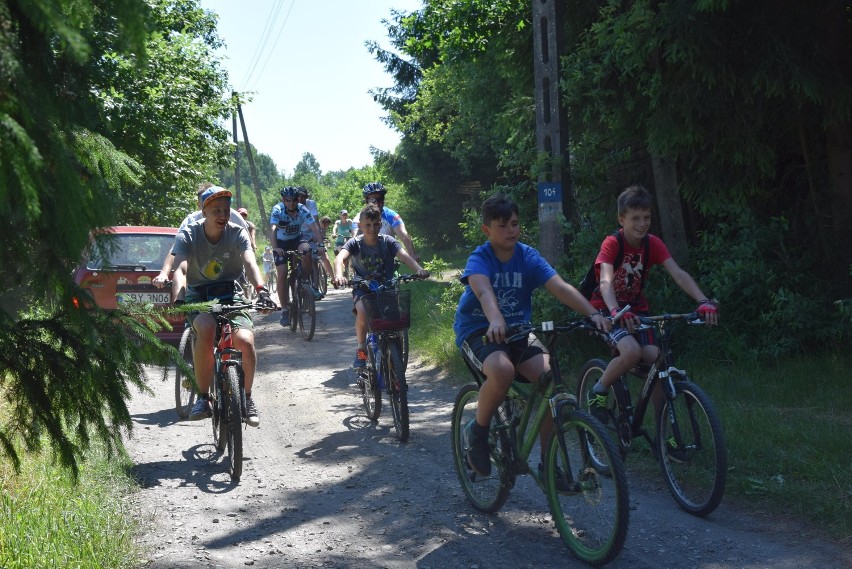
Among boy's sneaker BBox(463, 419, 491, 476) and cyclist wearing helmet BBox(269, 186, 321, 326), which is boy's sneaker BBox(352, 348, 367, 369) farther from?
cyclist wearing helmet BBox(269, 186, 321, 326)

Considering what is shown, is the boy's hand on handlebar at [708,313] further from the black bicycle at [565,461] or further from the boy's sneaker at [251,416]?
the boy's sneaker at [251,416]

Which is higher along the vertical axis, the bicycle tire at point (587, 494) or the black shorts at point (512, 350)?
the black shorts at point (512, 350)

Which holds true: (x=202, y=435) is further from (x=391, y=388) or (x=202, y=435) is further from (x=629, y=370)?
(x=629, y=370)

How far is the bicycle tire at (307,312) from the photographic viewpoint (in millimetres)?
14060

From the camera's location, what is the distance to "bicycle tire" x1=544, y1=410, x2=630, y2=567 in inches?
174

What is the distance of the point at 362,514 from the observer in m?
5.76

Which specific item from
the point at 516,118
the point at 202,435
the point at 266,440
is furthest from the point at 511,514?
the point at 516,118

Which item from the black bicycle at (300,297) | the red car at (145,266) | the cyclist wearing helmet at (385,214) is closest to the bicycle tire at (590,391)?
the cyclist wearing helmet at (385,214)

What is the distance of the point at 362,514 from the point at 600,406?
173 centimetres

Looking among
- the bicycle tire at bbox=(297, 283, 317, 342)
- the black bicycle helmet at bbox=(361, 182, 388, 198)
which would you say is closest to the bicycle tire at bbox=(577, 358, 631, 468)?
the black bicycle helmet at bbox=(361, 182, 388, 198)

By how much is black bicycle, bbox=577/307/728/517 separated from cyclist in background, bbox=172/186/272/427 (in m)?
2.78

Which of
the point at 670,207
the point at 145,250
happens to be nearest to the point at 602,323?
the point at 670,207

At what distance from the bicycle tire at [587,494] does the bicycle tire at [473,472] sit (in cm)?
53

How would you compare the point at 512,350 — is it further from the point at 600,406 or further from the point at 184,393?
the point at 184,393
